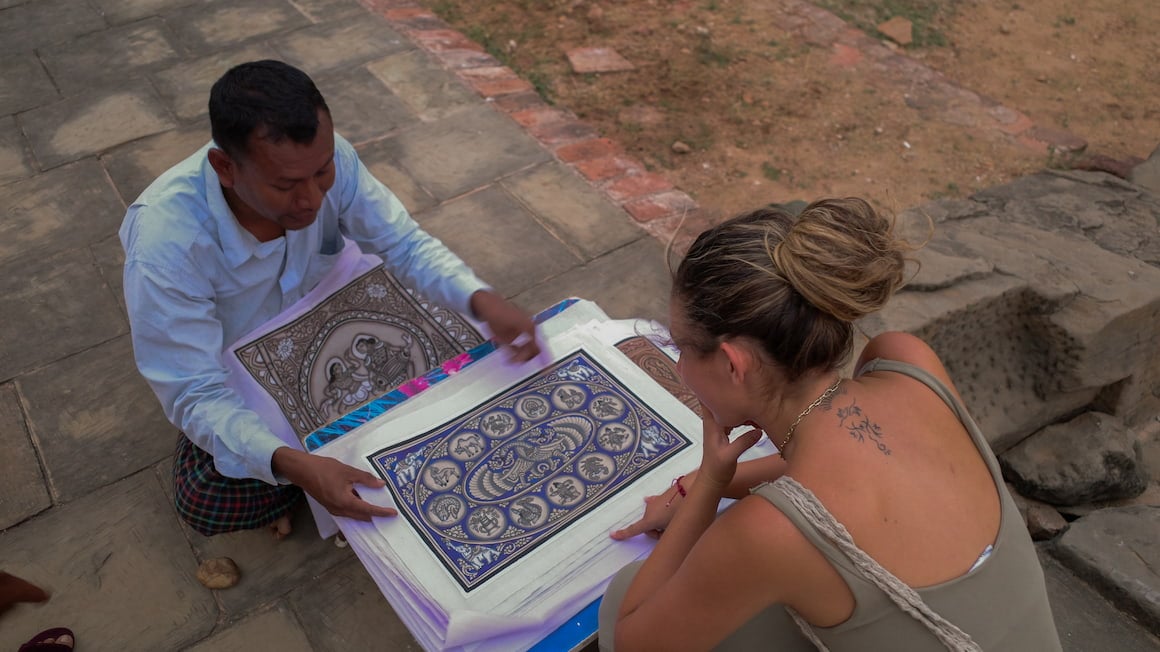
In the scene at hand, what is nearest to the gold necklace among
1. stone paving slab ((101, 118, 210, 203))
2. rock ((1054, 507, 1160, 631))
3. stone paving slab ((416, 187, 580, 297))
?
rock ((1054, 507, 1160, 631))

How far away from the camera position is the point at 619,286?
294cm

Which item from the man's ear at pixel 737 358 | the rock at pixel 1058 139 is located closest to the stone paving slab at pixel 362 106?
the man's ear at pixel 737 358

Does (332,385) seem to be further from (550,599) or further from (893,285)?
(893,285)

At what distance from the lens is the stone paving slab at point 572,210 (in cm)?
314

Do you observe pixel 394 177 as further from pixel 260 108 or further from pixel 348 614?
pixel 348 614

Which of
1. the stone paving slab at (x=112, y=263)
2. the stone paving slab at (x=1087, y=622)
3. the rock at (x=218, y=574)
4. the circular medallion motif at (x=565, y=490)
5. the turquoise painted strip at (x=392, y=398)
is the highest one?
the circular medallion motif at (x=565, y=490)

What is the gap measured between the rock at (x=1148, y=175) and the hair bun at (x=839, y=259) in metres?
3.04

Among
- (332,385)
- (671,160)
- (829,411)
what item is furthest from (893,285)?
(671,160)

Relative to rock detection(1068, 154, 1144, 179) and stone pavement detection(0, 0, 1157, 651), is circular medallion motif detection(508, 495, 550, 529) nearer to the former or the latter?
stone pavement detection(0, 0, 1157, 651)

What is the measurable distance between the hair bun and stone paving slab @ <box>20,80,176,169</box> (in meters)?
3.35

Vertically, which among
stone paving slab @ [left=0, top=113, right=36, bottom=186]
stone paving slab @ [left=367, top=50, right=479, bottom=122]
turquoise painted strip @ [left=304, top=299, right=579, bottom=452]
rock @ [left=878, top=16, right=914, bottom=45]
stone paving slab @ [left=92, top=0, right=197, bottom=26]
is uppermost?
turquoise painted strip @ [left=304, top=299, right=579, bottom=452]

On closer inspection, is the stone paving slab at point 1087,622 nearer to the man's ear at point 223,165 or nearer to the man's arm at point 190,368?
the man's arm at point 190,368

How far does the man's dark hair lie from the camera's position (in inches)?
67.3

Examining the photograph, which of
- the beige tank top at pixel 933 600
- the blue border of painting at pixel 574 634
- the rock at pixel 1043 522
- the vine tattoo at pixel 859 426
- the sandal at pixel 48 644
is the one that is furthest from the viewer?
the rock at pixel 1043 522
